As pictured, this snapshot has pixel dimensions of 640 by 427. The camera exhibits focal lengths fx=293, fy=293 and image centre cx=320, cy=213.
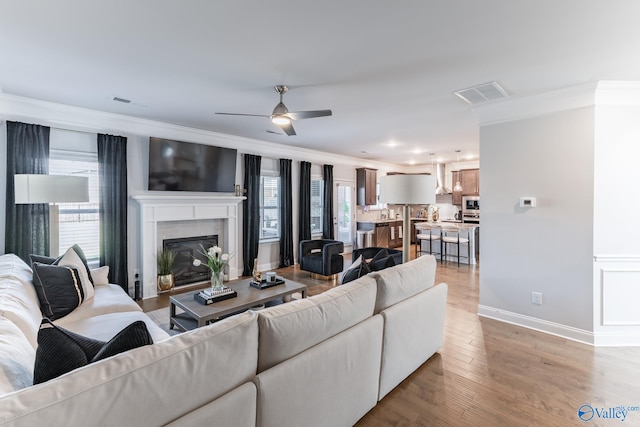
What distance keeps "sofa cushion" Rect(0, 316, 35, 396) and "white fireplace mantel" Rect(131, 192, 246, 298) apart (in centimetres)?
306

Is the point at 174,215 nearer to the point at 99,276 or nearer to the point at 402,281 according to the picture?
the point at 99,276

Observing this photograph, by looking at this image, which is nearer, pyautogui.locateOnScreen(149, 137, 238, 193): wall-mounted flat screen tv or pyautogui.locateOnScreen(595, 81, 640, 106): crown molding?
pyautogui.locateOnScreen(595, 81, 640, 106): crown molding

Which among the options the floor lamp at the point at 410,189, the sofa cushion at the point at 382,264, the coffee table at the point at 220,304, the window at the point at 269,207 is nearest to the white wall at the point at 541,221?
the floor lamp at the point at 410,189

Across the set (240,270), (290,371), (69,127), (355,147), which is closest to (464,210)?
(355,147)

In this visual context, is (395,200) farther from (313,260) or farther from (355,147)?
(355,147)

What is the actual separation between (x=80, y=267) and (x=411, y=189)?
3.35 meters

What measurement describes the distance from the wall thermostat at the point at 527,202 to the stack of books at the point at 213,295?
3407 mm

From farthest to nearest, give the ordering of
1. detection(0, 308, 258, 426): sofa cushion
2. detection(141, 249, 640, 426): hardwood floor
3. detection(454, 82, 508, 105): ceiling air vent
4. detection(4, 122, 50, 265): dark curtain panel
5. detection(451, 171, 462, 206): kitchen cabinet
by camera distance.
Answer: detection(451, 171, 462, 206): kitchen cabinet, detection(4, 122, 50, 265): dark curtain panel, detection(454, 82, 508, 105): ceiling air vent, detection(141, 249, 640, 426): hardwood floor, detection(0, 308, 258, 426): sofa cushion

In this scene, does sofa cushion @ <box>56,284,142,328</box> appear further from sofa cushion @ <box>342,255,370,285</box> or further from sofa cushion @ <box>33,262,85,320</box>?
sofa cushion @ <box>342,255,370,285</box>

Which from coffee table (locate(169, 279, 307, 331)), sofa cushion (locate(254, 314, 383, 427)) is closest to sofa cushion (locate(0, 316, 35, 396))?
sofa cushion (locate(254, 314, 383, 427))

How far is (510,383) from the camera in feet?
7.66

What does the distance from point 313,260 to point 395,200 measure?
2883mm

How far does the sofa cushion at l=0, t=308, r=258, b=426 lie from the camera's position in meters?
0.83

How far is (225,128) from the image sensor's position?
483 cm
